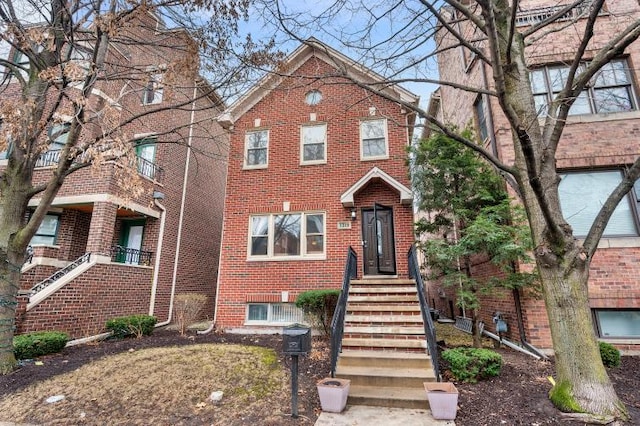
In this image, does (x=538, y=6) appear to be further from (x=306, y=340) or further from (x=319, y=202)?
(x=306, y=340)

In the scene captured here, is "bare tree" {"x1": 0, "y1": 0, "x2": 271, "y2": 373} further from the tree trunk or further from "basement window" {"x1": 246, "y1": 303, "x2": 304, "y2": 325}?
the tree trunk

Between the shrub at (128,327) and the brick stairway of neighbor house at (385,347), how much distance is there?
5.95 m

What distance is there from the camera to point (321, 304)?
26.5ft

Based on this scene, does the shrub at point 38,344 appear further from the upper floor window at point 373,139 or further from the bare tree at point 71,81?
the upper floor window at point 373,139

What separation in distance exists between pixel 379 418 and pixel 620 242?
21.7 ft

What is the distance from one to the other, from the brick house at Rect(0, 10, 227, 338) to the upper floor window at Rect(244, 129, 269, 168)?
0.89 metres

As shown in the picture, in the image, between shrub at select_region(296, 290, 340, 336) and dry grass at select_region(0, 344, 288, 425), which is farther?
shrub at select_region(296, 290, 340, 336)

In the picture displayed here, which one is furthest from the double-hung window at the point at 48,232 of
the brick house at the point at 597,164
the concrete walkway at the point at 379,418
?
the brick house at the point at 597,164

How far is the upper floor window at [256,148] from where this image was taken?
1059cm

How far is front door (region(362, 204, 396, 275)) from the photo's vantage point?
926 cm

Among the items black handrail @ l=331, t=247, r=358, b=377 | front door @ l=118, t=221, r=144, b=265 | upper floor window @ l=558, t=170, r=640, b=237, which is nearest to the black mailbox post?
black handrail @ l=331, t=247, r=358, b=377

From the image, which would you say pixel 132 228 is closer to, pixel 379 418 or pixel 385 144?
A: pixel 385 144

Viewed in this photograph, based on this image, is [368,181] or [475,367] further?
[368,181]

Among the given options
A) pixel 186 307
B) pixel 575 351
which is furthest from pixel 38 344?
pixel 575 351
